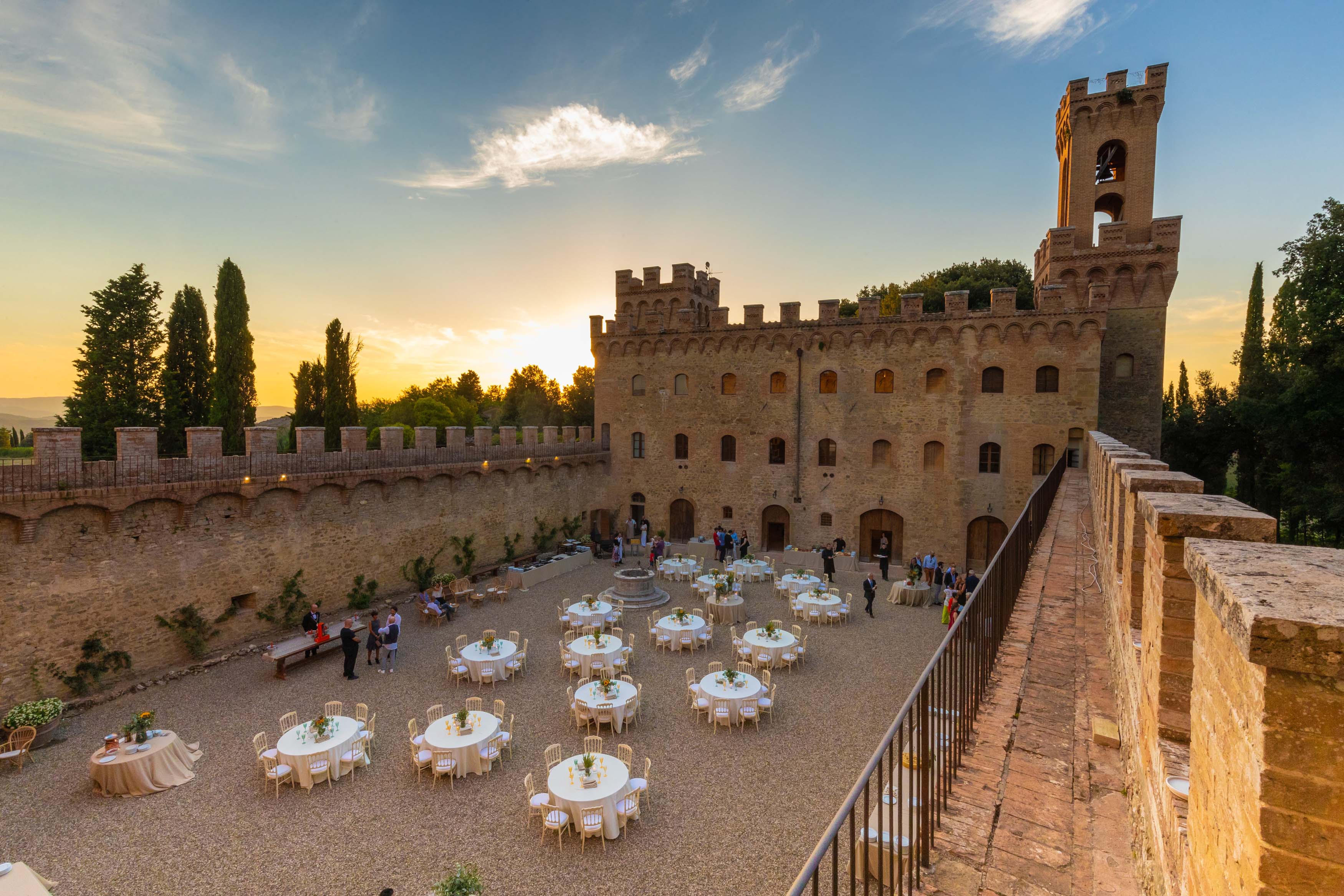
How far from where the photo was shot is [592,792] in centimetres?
800

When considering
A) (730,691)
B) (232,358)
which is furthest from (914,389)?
(232,358)

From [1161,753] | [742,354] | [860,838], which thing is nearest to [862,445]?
[742,354]

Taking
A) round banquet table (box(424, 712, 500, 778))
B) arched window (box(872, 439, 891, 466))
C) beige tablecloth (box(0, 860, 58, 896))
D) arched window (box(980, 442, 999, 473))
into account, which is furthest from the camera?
arched window (box(872, 439, 891, 466))

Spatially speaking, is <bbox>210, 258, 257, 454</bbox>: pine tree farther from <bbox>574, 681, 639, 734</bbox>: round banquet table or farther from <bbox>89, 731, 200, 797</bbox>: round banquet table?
<bbox>574, 681, 639, 734</bbox>: round banquet table

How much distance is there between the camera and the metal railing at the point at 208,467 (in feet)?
36.8

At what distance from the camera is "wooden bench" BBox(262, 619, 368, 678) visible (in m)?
13.1

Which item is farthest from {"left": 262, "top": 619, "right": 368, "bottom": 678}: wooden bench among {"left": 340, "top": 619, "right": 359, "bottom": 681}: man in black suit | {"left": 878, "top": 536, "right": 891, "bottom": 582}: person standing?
{"left": 878, "top": 536, "right": 891, "bottom": 582}: person standing

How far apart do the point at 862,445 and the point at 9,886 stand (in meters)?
22.6

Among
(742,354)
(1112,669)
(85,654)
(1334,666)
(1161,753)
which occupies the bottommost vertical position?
(85,654)

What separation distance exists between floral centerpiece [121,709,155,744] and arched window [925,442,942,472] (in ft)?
72.0

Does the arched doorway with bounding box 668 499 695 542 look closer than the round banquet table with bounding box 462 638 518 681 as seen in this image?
No

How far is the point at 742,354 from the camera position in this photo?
25.2 metres

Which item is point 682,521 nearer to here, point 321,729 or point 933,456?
point 933,456

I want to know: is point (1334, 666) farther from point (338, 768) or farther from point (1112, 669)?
point (338, 768)
